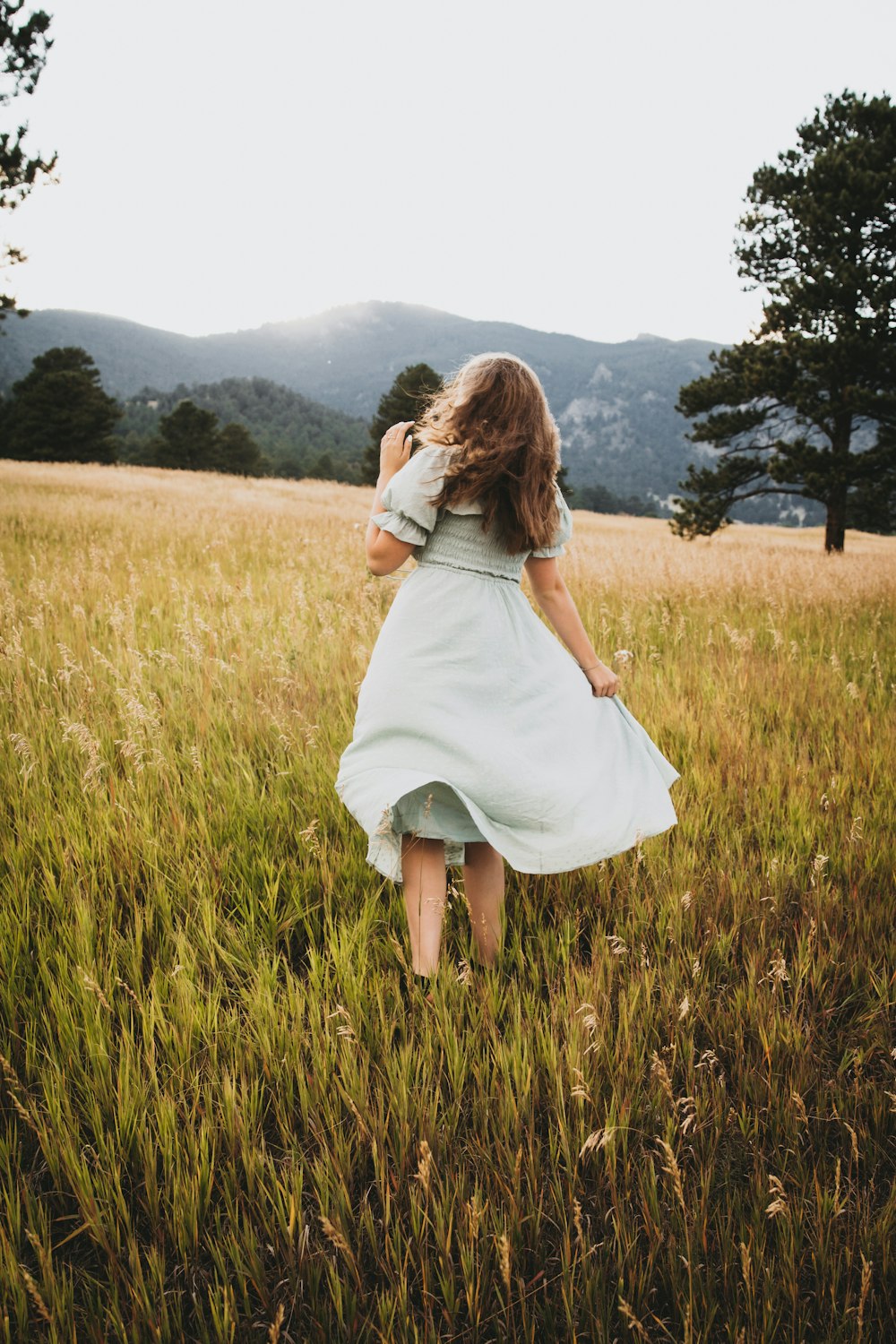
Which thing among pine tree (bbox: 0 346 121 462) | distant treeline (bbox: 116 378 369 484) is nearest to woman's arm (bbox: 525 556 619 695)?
pine tree (bbox: 0 346 121 462)

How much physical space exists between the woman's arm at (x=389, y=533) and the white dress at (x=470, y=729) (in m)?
0.05

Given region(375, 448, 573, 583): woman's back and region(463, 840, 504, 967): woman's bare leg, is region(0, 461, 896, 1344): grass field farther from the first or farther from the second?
region(375, 448, 573, 583): woman's back

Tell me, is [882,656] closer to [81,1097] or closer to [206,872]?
[206,872]

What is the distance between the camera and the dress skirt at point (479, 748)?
2051 millimetres

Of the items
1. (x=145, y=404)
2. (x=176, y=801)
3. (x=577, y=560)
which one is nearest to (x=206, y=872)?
(x=176, y=801)

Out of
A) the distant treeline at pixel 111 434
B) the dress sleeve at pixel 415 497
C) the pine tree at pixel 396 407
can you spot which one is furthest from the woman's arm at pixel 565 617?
the distant treeline at pixel 111 434

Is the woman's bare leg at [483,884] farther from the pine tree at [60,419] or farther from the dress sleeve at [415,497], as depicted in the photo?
the pine tree at [60,419]

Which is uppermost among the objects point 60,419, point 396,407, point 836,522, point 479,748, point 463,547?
point 396,407

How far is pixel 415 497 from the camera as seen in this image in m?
2.14

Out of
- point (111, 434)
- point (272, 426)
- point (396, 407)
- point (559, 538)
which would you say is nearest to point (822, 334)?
point (559, 538)

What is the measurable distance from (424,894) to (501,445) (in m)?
1.41

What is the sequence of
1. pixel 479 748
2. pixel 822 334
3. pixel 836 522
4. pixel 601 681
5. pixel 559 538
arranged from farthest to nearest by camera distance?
pixel 836 522 < pixel 822 334 < pixel 601 681 < pixel 559 538 < pixel 479 748

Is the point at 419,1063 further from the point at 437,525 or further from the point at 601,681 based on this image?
the point at 437,525

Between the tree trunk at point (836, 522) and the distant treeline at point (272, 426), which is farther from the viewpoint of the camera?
the distant treeline at point (272, 426)
